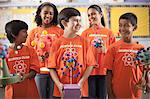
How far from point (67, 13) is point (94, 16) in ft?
0.64

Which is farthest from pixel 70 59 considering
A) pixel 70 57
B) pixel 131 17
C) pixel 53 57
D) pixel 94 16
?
pixel 131 17

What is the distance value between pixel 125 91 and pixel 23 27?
816 millimetres

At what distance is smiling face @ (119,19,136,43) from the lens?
2.28 m

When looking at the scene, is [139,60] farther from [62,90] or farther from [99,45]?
[62,90]

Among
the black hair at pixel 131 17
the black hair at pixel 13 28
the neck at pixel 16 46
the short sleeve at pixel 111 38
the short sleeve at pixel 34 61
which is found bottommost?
the short sleeve at pixel 34 61

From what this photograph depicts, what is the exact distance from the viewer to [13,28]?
2.25 meters

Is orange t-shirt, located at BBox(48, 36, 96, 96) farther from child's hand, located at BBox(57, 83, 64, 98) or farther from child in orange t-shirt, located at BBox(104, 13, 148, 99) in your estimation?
child in orange t-shirt, located at BBox(104, 13, 148, 99)

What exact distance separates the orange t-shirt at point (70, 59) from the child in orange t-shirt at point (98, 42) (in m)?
0.07

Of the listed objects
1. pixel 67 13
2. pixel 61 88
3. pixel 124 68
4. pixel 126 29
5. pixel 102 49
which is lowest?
pixel 61 88

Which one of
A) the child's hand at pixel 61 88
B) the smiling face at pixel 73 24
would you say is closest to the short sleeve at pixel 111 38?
the smiling face at pixel 73 24

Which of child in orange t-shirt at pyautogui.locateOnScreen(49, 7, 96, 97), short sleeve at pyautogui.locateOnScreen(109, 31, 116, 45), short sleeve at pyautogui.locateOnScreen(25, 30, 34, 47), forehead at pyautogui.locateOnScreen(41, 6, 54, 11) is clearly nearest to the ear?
child in orange t-shirt at pyautogui.locateOnScreen(49, 7, 96, 97)

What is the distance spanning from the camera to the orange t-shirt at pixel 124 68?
225 centimetres

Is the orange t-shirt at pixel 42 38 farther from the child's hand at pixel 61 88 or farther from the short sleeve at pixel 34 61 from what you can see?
the child's hand at pixel 61 88

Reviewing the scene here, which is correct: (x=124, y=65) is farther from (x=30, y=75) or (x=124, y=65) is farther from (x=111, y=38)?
(x=30, y=75)
